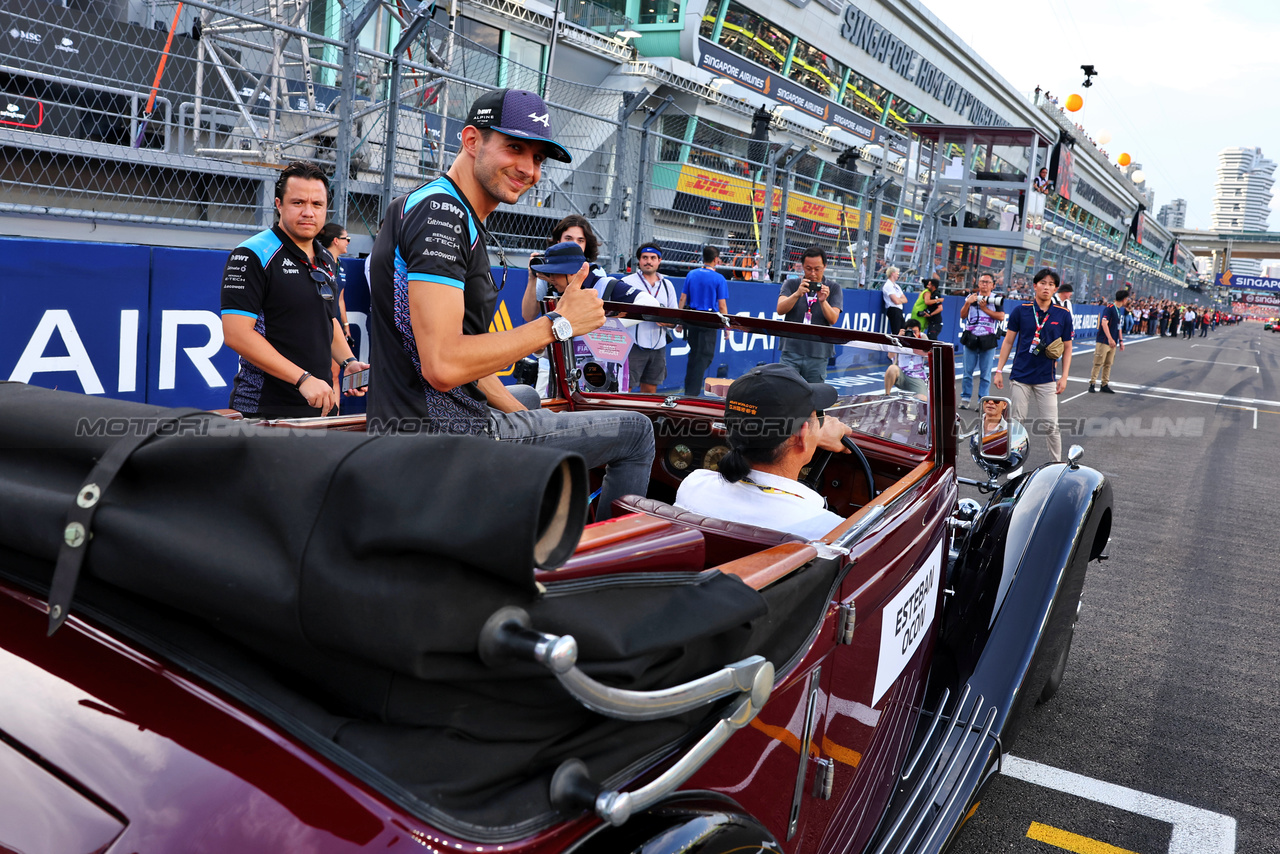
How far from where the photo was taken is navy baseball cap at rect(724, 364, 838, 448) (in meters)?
2.26

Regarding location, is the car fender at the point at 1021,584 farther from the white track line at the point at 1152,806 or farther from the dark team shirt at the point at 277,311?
the dark team shirt at the point at 277,311

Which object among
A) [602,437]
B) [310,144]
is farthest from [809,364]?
[310,144]

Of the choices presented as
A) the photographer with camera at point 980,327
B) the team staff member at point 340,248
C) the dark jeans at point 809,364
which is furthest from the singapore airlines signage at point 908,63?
the dark jeans at point 809,364

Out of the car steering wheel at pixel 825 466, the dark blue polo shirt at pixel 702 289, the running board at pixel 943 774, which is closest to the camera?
the running board at pixel 943 774

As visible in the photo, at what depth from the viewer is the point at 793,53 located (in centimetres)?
3591

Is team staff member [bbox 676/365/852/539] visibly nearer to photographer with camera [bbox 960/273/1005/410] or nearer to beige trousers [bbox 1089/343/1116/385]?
photographer with camera [bbox 960/273/1005/410]

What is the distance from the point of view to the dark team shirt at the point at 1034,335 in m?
7.98

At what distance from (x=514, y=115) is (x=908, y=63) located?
49460 mm

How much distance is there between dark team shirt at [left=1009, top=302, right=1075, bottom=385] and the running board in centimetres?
615

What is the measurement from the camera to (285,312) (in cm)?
393

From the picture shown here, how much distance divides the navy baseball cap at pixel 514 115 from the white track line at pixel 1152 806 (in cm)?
261

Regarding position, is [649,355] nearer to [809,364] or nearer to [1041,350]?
[809,364]

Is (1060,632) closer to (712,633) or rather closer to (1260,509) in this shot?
(712,633)

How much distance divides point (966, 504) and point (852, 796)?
167 centimetres
